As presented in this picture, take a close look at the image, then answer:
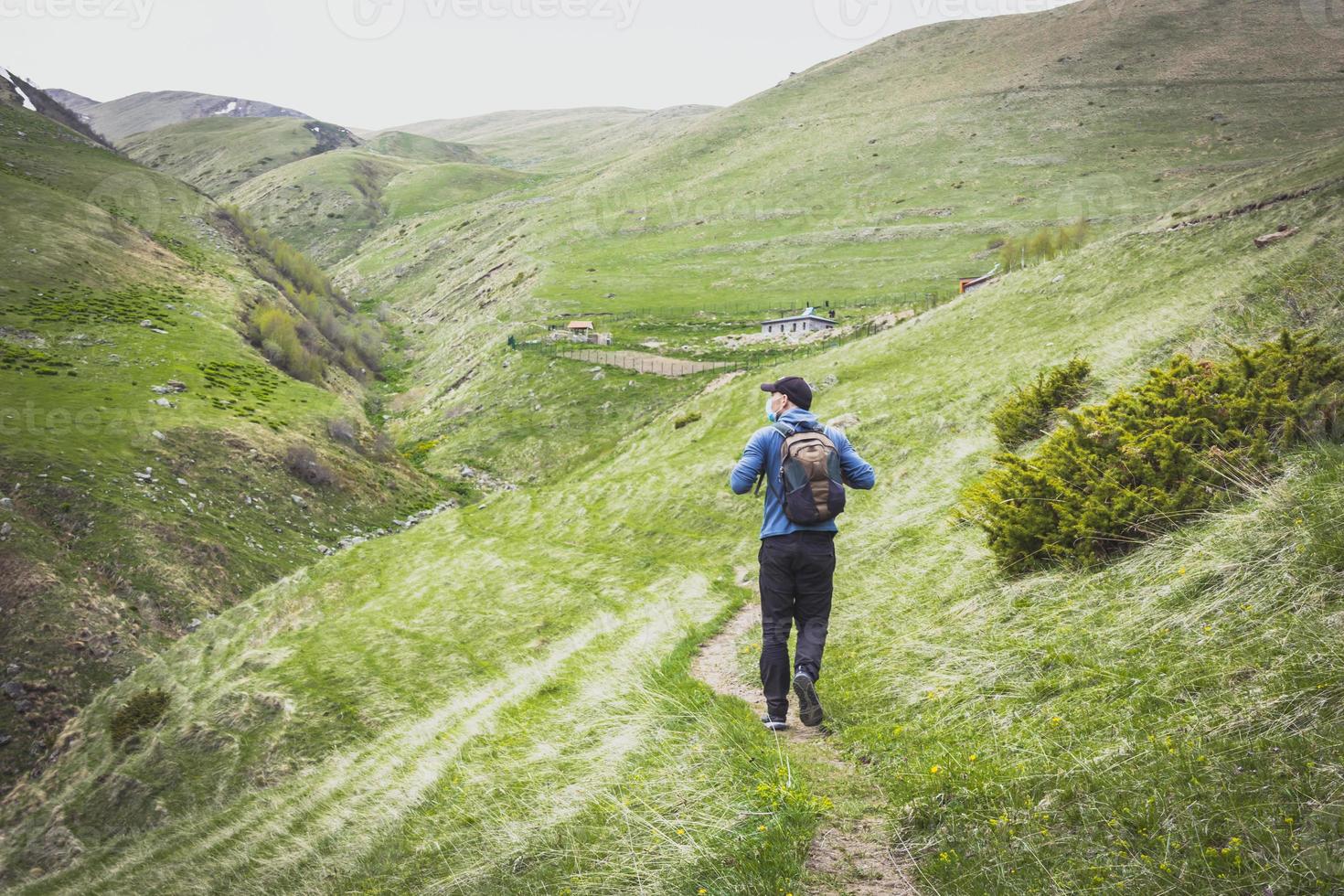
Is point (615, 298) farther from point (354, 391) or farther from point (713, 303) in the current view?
point (354, 391)

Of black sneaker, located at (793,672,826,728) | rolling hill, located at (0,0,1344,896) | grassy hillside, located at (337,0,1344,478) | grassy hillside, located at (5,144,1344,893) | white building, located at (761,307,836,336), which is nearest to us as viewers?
grassy hillside, located at (5,144,1344,893)

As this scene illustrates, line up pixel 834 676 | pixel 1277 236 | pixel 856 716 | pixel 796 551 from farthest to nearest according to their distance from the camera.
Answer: pixel 1277 236 → pixel 834 676 → pixel 796 551 → pixel 856 716

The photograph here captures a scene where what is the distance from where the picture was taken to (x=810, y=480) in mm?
7949

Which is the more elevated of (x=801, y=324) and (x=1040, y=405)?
(x=801, y=324)

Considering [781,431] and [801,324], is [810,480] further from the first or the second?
[801,324]

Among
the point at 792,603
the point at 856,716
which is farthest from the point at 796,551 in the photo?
the point at 856,716

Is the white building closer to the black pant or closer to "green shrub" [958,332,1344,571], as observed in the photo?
"green shrub" [958,332,1344,571]

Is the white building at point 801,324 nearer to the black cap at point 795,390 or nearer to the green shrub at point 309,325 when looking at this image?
the green shrub at point 309,325

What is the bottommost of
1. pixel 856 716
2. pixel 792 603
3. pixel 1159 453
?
pixel 856 716

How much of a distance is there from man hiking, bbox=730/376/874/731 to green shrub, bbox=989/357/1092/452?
10.6 metres

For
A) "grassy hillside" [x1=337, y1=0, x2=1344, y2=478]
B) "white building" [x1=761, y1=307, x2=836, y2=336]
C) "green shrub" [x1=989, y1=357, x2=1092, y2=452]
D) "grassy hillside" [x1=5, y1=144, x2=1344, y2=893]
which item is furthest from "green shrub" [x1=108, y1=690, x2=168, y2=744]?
"white building" [x1=761, y1=307, x2=836, y2=336]

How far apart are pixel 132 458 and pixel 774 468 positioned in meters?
43.3

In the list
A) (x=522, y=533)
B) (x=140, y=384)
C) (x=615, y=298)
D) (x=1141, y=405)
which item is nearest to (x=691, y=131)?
(x=615, y=298)

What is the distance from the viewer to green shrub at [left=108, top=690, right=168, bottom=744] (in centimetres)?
2041
